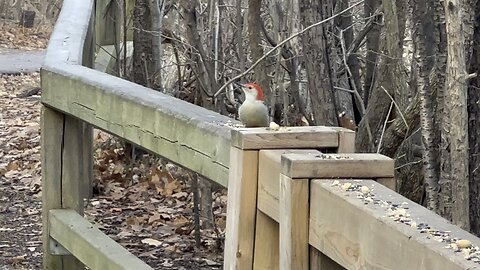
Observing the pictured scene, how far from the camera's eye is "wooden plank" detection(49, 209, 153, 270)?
3.54 metres

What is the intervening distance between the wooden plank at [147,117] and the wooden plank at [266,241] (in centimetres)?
Result: 27

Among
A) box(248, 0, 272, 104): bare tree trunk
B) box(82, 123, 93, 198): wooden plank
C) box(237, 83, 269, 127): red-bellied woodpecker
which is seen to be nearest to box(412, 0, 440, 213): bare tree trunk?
box(248, 0, 272, 104): bare tree trunk

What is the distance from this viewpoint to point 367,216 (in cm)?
190

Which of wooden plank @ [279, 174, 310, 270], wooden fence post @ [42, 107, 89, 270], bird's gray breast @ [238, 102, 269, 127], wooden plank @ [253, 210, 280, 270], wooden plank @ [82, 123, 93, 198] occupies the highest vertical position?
bird's gray breast @ [238, 102, 269, 127]

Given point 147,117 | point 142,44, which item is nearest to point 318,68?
point 147,117

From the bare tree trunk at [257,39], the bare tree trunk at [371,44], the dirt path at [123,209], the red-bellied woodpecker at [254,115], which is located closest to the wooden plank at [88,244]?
the dirt path at [123,209]

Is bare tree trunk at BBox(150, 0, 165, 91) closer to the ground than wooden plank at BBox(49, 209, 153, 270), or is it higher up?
higher up

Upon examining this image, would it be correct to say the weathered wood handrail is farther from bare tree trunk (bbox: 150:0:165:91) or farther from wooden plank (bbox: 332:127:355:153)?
bare tree trunk (bbox: 150:0:165:91)

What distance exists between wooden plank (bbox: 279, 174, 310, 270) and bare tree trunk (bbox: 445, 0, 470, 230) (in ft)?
4.71

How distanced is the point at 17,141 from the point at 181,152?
19.9ft

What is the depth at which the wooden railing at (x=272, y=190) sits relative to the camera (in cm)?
184

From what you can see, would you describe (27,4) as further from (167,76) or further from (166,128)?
(166,128)

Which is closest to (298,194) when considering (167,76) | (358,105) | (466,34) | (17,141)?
(466,34)

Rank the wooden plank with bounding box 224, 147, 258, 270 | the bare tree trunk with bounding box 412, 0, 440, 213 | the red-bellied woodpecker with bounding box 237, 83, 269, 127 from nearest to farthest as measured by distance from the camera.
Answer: the wooden plank with bounding box 224, 147, 258, 270 → the red-bellied woodpecker with bounding box 237, 83, 269, 127 → the bare tree trunk with bounding box 412, 0, 440, 213
